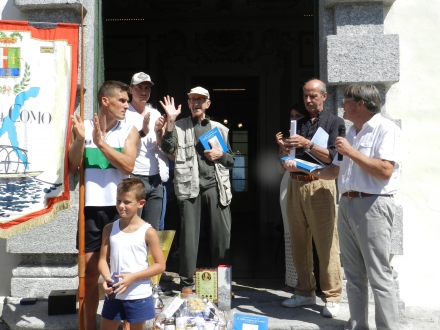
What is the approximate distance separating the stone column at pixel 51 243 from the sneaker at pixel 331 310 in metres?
1.96

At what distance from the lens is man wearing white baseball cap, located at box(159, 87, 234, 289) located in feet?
16.9

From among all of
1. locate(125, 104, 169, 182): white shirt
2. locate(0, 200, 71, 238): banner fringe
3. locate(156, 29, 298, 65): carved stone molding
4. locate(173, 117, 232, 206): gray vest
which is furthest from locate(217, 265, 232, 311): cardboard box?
locate(156, 29, 298, 65): carved stone molding

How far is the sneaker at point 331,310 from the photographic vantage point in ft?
15.4

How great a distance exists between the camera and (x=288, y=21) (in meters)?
9.96

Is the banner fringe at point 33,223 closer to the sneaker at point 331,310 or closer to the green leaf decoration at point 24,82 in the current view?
the green leaf decoration at point 24,82

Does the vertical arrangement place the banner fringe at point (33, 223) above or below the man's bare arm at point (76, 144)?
below

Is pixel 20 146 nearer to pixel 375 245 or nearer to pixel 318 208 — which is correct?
pixel 318 208

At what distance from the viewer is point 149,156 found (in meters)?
4.91

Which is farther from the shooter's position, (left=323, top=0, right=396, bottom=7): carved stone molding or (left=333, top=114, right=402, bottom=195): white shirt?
(left=323, top=0, right=396, bottom=7): carved stone molding

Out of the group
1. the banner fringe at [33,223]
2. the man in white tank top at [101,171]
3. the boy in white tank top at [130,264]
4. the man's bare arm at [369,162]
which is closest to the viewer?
the boy in white tank top at [130,264]

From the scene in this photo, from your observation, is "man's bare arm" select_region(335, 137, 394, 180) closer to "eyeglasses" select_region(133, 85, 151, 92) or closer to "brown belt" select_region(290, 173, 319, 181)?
"brown belt" select_region(290, 173, 319, 181)

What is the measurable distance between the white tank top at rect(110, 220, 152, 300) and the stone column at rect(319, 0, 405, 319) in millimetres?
2014

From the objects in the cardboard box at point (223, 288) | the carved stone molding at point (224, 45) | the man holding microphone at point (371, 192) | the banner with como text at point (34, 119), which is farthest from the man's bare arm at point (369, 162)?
the carved stone molding at point (224, 45)

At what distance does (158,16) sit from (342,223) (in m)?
6.54
